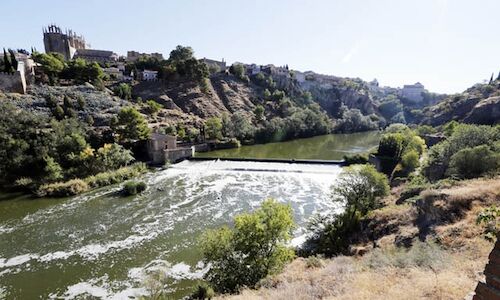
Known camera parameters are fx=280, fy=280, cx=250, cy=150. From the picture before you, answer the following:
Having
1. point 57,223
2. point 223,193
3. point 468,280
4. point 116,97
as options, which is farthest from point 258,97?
point 468,280

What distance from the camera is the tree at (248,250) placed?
42.7ft

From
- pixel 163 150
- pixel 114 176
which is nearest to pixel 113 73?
pixel 163 150

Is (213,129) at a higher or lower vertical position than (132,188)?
higher

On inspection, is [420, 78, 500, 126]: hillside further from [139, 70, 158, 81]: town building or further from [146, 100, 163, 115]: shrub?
[139, 70, 158, 81]: town building

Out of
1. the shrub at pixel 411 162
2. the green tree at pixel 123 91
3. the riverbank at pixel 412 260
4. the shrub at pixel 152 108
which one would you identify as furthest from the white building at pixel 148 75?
the riverbank at pixel 412 260

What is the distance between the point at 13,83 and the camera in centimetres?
4609

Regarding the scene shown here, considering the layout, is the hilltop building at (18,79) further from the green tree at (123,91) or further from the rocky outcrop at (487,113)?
the rocky outcrop at (487,113)

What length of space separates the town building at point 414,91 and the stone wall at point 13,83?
14296 cm

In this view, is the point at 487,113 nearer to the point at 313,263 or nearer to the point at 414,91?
the point at 313,263

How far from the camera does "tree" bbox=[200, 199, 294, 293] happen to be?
1302 cm

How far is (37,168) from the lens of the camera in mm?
30797

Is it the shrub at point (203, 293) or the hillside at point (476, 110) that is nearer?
the shrub at point (203, 293)

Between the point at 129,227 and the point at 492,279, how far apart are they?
72.3ft

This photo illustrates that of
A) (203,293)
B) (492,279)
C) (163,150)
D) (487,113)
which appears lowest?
(203,293)
